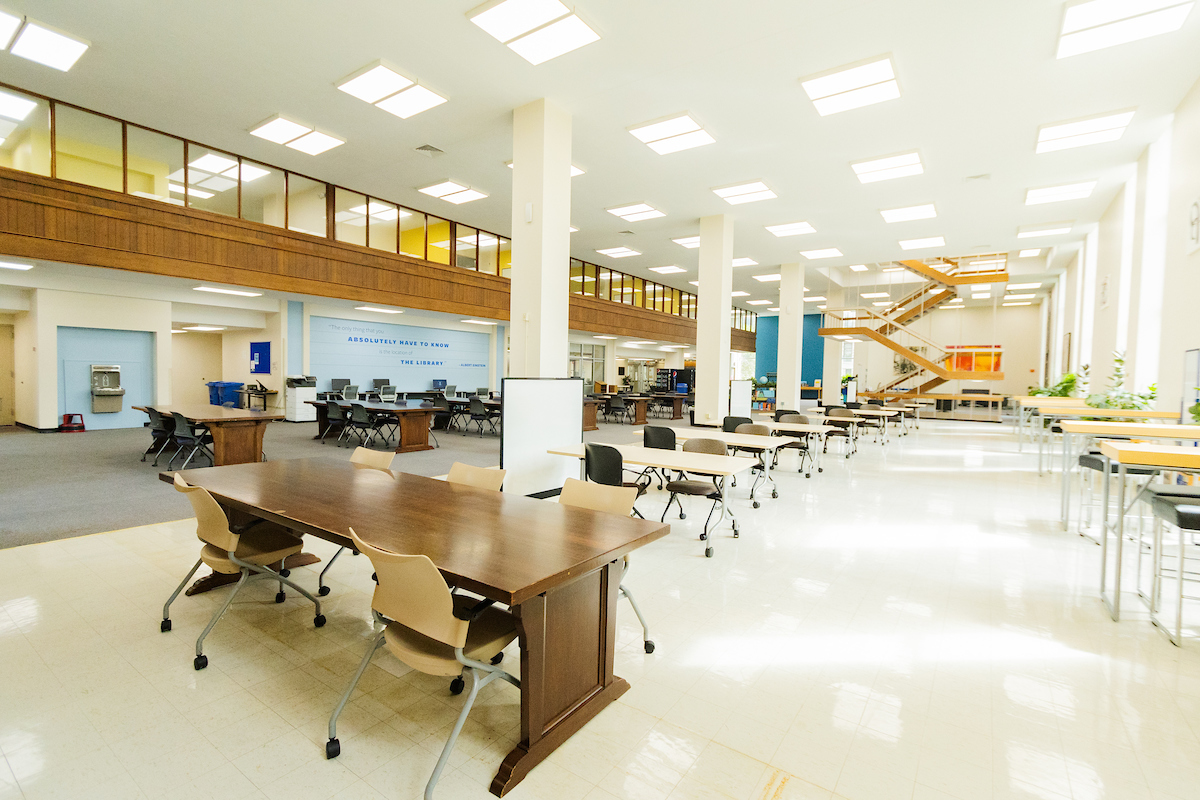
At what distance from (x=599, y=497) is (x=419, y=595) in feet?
4.16

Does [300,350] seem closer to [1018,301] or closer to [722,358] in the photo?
[722,358]

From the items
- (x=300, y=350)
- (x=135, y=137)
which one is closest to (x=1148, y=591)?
(x=135, y=137)

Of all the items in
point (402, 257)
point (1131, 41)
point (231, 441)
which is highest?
point (1131, 41)

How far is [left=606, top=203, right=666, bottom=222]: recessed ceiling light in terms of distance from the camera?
9633mm

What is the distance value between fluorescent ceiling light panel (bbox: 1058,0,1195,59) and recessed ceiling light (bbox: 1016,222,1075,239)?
6.96 m

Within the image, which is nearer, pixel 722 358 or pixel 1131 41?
pixel 1131 41

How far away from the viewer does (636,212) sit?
32.6ft

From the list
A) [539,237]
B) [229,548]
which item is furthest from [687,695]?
[539,237]

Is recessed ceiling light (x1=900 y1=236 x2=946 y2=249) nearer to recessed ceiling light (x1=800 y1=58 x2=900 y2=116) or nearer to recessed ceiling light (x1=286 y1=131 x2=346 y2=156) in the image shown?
recessed ceiling light (x1=800 y1=58 x2=900 y2=116)

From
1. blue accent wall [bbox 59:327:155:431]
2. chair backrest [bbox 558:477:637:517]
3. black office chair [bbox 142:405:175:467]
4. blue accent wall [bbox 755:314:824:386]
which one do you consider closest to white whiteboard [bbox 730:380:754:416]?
chair backrest [bbox 558:477:637:517]

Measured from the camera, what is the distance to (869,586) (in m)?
3.67

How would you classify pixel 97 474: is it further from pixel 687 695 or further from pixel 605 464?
pixel 687 695

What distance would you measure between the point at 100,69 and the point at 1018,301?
25236 millimetres

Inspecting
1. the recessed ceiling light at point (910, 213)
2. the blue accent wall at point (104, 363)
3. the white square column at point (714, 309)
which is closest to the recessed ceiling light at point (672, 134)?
the white square column at point (714, 309)
